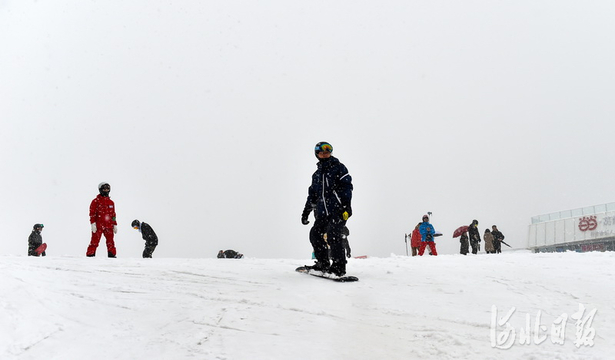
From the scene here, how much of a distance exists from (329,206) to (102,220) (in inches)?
253

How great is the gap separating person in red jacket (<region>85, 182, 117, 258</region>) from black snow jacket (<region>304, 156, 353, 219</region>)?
6.03 meters

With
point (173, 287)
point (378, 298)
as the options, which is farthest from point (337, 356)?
point (173, 287)

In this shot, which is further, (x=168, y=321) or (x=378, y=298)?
(x=378, y=298)

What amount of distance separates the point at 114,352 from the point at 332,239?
408cm

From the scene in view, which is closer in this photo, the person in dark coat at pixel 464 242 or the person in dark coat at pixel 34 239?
the person in dark coat at pixel 34 239

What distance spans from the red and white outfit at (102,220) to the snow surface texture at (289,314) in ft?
11.2

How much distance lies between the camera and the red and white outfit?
10.9m

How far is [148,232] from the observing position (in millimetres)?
15797

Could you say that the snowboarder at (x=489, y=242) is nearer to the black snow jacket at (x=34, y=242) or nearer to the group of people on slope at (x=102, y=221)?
the group of people on slope at (x=102, y=221)

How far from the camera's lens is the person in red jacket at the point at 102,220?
10.9 meters

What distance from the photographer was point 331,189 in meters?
7.35

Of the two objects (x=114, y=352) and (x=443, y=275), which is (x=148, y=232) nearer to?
(x=443, y=275)

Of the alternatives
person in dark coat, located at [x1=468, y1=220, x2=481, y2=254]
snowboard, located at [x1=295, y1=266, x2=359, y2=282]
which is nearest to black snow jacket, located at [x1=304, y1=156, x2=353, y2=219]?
snowboard, located at [x1=295, y1=266, x2=359, y2=282]

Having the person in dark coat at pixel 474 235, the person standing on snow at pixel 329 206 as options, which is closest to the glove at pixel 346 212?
the person standing on snow at pixel 329 206
